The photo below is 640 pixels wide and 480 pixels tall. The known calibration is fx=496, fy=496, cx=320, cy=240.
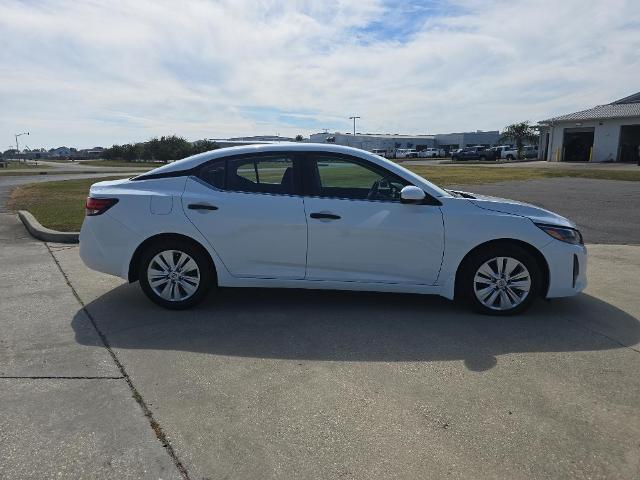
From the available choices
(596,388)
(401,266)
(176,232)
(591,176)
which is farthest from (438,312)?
(591,176)

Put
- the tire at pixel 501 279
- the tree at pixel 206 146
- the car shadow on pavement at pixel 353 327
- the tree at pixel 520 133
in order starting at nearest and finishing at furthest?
the car shadow on pavement at pixel 353 327 → the tire at pixel 501 279 → the tree at pixel 206 146 → the tree at pixel 520 133

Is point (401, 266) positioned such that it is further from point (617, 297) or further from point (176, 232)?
point (617, 297)

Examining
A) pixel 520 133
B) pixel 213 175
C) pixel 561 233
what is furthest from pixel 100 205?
pixel 520 133

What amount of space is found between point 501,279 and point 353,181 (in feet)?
5.49

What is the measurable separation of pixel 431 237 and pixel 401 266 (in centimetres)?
38

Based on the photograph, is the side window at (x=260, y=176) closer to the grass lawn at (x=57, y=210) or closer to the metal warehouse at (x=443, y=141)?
the grass lawn at (x=57, y=210)

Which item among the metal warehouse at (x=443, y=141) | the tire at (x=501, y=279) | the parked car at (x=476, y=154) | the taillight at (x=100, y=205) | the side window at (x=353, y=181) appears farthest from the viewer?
the metal warehouse at (x=443, y=141)

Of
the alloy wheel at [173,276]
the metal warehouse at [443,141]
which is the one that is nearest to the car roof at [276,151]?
the alloy wheel at [173,276]

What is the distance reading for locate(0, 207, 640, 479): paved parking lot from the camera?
2.56m

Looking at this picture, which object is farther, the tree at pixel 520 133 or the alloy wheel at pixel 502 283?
the tree at pixel 520 133

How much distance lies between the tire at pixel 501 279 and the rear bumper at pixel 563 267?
0.12 metres

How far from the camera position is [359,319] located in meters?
4.59

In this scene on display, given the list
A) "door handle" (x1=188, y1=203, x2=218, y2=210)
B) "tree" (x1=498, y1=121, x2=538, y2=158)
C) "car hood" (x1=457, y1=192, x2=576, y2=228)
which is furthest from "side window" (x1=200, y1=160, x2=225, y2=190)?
"tree" (x1=498, y1=121, x2=538, y2=158)

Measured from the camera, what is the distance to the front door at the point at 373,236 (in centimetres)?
457
